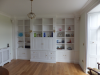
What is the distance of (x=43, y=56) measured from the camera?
3924 millimetres

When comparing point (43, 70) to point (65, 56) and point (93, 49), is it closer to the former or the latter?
point (65, 56)

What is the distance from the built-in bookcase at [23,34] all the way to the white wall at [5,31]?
491 mm

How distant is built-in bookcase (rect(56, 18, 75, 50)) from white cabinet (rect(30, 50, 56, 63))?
1.86ft

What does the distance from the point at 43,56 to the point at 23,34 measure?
1796 millimetres

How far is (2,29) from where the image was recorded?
3.55 metres

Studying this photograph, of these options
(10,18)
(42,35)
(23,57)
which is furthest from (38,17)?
(23,57)

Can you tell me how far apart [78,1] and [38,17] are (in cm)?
227

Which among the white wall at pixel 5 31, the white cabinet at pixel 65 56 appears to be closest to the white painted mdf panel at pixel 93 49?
the white cabinet at pixel 65 56

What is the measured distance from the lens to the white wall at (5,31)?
3496 mm

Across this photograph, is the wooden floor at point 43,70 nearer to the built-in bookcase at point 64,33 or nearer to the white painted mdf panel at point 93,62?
the white painted mdf panel at point 93,62

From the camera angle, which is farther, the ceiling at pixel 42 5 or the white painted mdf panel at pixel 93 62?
the white painted mdf panel at pixel 93 62

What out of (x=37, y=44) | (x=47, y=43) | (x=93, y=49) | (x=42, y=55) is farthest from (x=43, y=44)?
(x=93, y=49)

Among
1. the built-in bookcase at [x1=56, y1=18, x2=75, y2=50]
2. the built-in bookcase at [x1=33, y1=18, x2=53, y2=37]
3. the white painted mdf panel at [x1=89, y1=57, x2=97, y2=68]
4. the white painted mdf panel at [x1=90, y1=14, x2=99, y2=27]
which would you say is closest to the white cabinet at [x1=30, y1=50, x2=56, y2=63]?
the built-in bookcase at [x1=56, y1=18, x2=75, y2=50]

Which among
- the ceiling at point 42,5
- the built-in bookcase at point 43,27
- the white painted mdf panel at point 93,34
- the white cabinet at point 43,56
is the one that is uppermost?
the ceiling at point 42,5
